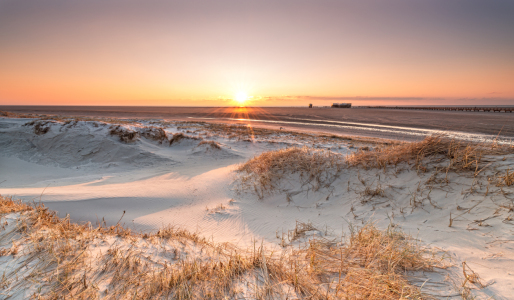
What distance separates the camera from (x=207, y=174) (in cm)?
866

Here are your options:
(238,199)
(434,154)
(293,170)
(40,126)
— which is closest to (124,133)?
(40,126)

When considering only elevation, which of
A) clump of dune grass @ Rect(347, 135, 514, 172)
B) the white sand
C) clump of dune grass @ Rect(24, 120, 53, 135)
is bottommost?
the white sand

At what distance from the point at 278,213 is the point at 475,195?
4062 mm

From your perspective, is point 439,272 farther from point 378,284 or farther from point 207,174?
point 207,174

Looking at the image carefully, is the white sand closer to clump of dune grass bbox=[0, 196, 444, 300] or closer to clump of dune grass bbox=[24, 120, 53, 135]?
clump of dune grass bbox=[24, 120, 53, 135]

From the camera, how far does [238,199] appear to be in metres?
6.24

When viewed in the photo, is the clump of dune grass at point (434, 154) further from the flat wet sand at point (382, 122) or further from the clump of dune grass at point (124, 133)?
the clump of dune grass at point (124, 133)

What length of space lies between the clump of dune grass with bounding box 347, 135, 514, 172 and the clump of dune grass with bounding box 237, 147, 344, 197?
738 millimetres

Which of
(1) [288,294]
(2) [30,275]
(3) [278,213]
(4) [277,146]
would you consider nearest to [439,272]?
(1) [288,294]

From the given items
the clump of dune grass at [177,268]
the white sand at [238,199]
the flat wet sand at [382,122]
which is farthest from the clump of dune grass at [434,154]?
the clump of dune grass at [177,268]

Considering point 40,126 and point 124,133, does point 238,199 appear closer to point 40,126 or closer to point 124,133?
point 124,133

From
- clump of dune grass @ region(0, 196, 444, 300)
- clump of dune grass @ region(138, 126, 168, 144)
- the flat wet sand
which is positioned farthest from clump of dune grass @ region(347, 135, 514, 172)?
clump of dune grass @ region(138, 126, 168, 144)

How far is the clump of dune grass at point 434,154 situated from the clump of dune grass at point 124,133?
11328 mm

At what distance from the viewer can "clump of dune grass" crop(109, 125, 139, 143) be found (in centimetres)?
1130
